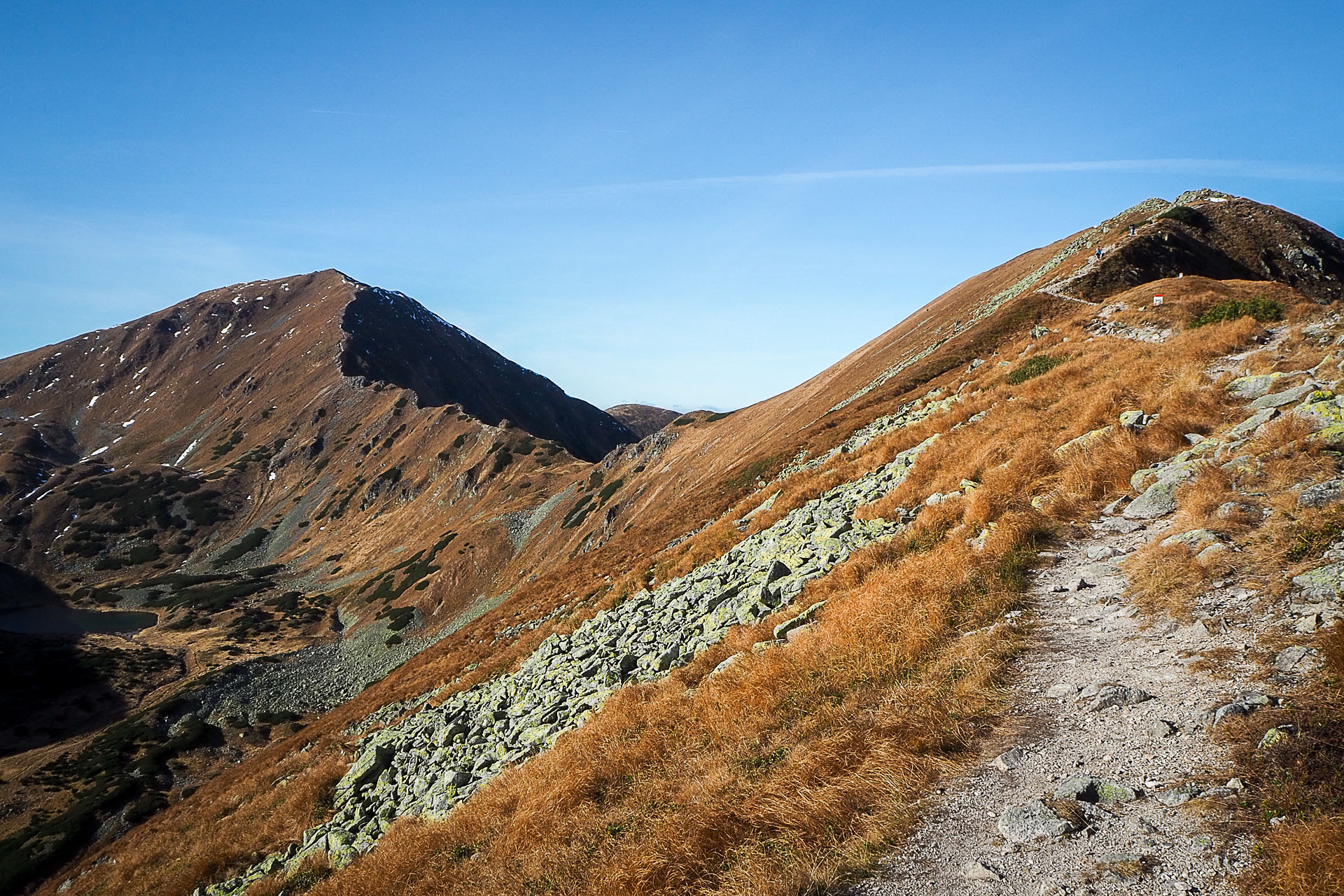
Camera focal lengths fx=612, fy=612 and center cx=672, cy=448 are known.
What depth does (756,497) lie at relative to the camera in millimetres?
26922

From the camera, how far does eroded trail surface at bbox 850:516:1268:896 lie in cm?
457

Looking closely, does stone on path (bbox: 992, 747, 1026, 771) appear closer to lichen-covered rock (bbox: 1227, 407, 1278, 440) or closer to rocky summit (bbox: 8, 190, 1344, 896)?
rocky summit (bbox: 8, 190, 1344, 896)

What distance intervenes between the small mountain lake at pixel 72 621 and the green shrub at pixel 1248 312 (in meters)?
132

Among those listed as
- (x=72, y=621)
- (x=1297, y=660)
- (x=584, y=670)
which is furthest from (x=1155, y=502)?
(x=72, y=621)

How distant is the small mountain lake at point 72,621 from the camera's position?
99.6 metres

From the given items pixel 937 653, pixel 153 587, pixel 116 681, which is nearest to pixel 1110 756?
pixel 937 653

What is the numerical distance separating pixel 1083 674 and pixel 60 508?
21409 cm

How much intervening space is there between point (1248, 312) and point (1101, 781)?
72.9 feet

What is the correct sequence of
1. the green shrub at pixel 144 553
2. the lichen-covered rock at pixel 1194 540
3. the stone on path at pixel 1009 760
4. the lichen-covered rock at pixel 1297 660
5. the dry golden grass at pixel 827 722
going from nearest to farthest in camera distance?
the lichen-covered rock at pixel 1297 660, the stone on path at pixel 1009 760, the dry golden grass at pixel 827 722, the lichen-covered rock at pixel 1194 540, the green shrub at pixel 144 553

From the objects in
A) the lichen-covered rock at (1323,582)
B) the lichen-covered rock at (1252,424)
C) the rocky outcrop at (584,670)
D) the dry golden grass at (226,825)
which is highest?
the lichen-covered rock at (1252,424)

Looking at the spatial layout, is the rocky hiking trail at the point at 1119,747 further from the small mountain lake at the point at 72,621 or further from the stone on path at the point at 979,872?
the small mountain lake at the point at 72,621

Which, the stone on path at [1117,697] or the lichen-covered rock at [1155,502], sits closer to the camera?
the stone on path at [1117,697]

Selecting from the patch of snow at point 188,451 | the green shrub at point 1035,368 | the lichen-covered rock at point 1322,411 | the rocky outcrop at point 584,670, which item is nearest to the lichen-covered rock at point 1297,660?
the lichen-covered rock at point 1322,411

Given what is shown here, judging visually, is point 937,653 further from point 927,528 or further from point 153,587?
point 153,587
